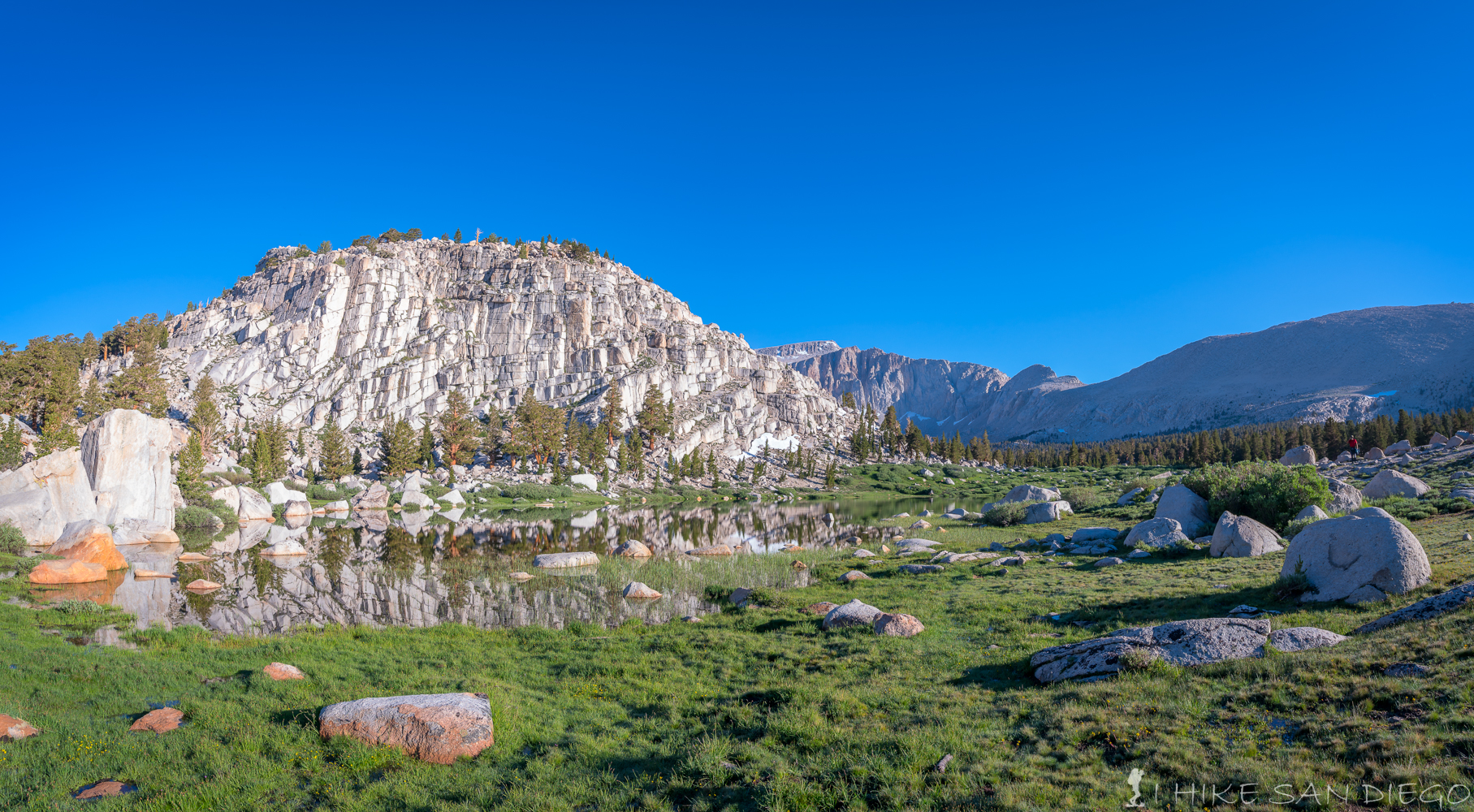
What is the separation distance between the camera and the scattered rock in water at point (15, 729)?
35.7 ft

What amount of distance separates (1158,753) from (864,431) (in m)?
191

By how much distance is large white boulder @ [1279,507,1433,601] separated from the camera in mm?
14602

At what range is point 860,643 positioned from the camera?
1697 centimetres

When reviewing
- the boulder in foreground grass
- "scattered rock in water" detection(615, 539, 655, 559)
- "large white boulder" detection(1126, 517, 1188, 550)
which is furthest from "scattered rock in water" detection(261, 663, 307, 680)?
"large white boulder" detection(1126, 517, 1188, 550)

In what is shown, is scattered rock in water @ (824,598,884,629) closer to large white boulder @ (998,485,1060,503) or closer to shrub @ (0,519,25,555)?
large white boulder @ (998,485,1060,503)

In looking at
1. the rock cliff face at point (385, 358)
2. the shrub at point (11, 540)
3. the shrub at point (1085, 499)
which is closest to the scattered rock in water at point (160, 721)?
the shrub at point (11, 540)

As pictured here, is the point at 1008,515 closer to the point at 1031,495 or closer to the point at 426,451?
the point at 1031,495

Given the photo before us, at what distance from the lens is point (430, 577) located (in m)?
32.9

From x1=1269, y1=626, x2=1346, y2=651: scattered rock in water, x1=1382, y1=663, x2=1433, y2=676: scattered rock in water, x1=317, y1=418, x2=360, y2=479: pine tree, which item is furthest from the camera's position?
x1=317, y1=418, x2=360, y2=479: pine tree

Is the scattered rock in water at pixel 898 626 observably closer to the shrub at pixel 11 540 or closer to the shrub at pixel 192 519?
the shrub at pixel 11 540

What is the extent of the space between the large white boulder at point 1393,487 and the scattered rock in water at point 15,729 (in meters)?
56.3

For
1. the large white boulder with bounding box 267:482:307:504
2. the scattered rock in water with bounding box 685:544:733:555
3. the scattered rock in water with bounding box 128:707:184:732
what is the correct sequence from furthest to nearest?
1. the large white boulder with bounding box 267:482:307:504
2. the scattered rock in water with bounding box 685:544:733:555
3. the scattered rock in water with bounding box 128:707:184:732

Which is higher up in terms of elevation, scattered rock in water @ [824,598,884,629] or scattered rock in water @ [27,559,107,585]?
scattered rock in water @ [27,559,107,585]

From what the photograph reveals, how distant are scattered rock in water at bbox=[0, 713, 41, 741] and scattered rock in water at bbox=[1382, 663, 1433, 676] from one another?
73.2ft
